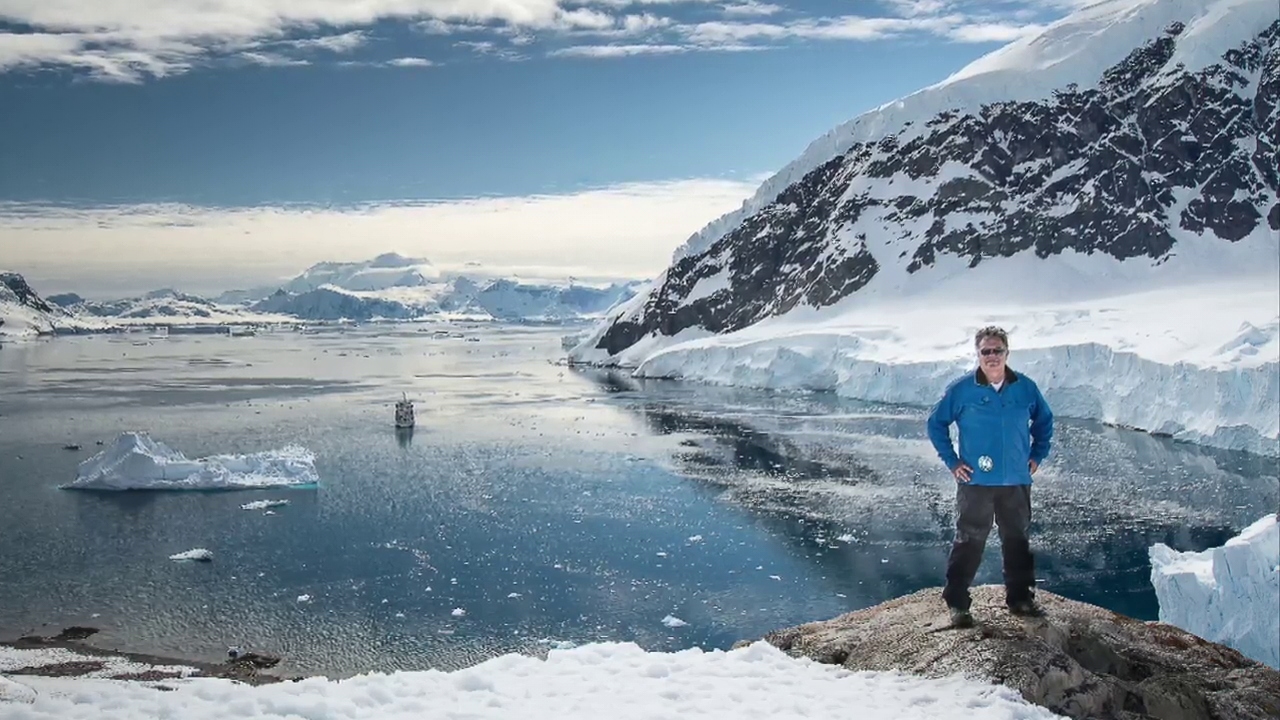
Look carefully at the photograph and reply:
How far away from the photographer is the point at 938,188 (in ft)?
387

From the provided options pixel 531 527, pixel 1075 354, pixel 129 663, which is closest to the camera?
pixel 129 663

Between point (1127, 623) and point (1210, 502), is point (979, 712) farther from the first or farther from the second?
point (1210, 502)

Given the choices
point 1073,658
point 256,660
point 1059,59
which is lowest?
point 256,660

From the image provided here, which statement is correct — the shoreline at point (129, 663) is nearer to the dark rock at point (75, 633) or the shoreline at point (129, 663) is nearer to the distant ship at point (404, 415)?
the dark rock at point (75, 633)

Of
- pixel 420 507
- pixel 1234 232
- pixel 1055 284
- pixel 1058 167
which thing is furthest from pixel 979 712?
pixel 1058 167

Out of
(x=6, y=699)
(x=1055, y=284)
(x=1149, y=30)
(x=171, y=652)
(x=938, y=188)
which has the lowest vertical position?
(x=171, y=652)

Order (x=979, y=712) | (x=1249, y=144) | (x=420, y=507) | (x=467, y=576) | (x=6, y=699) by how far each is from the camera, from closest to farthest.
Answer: (x=979, y=712), (x=6, y=699), (x=467, y=576), (x=420, y=507), (x=1249, y=144)

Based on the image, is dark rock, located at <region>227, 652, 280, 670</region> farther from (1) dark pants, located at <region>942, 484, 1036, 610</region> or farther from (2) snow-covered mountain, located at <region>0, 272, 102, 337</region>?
(2) snow-covered mountain, located at <region>0, 272, 102, 337</region>

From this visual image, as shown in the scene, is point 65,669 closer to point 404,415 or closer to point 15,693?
point 15,693

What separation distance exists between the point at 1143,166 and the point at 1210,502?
88.5m

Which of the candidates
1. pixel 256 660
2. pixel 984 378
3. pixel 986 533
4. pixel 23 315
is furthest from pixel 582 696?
pixel 23 315

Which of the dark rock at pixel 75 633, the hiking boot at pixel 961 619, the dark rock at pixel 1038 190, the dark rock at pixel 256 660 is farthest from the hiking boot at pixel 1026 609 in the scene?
the dark rock at pixel 1038 190

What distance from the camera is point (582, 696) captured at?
8.08 metres

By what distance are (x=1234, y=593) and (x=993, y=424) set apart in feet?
51.7
